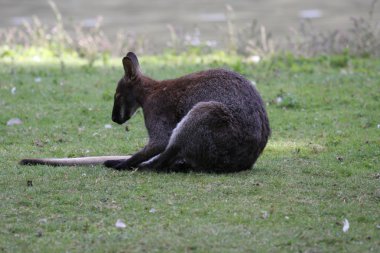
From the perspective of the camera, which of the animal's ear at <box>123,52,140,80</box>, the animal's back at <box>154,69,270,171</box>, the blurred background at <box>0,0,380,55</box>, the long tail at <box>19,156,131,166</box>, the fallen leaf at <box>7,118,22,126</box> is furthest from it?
the blurred background at <box>0,0,380,55</box>

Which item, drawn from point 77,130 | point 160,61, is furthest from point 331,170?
point 160,61

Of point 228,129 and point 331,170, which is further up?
point 228,129

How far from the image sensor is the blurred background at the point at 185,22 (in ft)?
47.3

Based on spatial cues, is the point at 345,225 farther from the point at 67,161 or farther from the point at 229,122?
the point at 67,161

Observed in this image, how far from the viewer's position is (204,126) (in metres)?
7.25

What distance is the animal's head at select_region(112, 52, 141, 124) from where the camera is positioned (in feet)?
26.2

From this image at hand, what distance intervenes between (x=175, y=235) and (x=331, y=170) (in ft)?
8.43

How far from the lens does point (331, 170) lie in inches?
299

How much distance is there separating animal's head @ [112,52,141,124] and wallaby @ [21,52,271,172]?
31 centimetres

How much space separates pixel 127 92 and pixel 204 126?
1.16m

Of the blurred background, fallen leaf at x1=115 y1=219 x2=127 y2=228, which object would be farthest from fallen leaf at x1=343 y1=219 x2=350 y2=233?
the blurred background

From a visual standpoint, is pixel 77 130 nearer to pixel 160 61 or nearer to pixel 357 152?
pixel 357 152

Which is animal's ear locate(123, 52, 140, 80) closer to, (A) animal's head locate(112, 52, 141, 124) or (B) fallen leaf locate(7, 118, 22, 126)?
(A) animal's head locate(112, 52, 141, 124)

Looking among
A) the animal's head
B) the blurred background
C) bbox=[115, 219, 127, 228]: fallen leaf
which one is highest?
the animal's head
